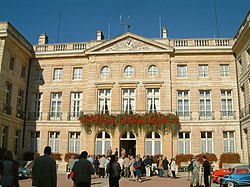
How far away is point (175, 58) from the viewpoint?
2350 cm

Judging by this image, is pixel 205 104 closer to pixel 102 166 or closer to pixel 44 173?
pixel 102 166

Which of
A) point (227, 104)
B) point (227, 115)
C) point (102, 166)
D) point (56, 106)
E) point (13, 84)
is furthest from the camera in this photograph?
point (56, 106)

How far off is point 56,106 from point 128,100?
6.14 metres

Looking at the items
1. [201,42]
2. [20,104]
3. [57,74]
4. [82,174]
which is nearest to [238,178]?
[82,174]

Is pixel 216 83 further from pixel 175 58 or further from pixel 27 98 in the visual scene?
pixel 27 98

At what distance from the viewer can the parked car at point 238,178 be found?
12.7 metres

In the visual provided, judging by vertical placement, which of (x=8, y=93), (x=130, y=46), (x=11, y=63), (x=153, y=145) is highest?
(x=130, y=46)

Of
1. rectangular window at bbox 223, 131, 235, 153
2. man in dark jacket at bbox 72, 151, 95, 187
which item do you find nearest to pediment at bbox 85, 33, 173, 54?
rectangular window at bbox 223, 131, 235, 153

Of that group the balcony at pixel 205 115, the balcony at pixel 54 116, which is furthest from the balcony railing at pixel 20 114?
the balcony at pixel 205 115

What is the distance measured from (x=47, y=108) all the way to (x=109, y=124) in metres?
5.70

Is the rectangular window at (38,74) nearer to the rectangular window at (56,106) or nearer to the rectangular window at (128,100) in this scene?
the rectangular window at (56,106)

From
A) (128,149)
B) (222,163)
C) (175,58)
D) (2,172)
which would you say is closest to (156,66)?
(175,58)

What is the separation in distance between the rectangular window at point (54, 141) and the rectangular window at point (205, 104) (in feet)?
38.1

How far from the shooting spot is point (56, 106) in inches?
949
